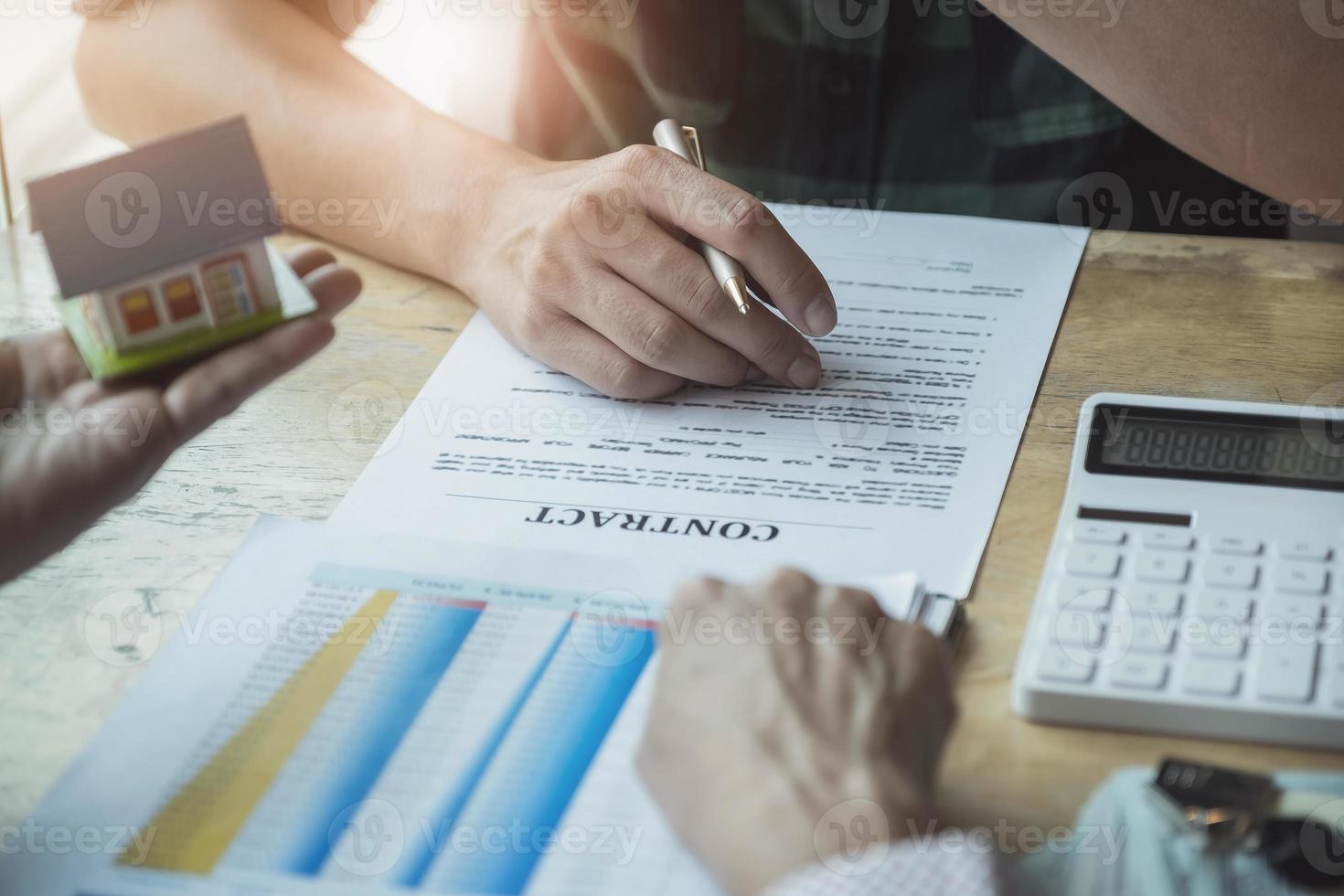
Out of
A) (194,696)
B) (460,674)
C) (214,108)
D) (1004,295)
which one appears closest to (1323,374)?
(1004,295)

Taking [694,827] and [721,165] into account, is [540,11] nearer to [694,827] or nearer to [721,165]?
[721,165]

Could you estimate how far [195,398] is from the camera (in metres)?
0.56

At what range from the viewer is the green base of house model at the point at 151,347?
0.58 metres

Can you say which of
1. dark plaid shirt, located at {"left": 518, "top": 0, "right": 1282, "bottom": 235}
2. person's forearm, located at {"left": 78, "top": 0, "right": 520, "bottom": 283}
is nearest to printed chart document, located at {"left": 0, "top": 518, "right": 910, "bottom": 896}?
person's forearm, located at {"left": 78, "top": 0, "right": 520, "bottom": 283}

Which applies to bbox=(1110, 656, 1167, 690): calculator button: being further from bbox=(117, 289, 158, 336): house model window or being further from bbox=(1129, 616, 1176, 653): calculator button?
bbox=(117, 289, 158, 336): house model window

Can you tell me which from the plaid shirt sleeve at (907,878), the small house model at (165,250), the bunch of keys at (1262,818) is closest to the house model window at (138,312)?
the small house model at (165,250)

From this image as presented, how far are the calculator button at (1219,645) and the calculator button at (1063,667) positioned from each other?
1.9 inches

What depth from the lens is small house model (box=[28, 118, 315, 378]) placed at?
52cm

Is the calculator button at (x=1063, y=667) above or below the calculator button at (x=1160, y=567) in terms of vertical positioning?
below

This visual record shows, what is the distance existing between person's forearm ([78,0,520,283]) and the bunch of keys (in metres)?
0.63

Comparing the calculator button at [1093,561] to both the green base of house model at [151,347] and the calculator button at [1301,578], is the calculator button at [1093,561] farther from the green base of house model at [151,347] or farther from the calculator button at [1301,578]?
the green base of house model at [151,347]

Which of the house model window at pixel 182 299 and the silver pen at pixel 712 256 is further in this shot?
the silver pen at pixel 712 256

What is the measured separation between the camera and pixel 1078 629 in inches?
21.3

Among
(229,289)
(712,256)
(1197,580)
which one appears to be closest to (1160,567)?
(1197,580)
